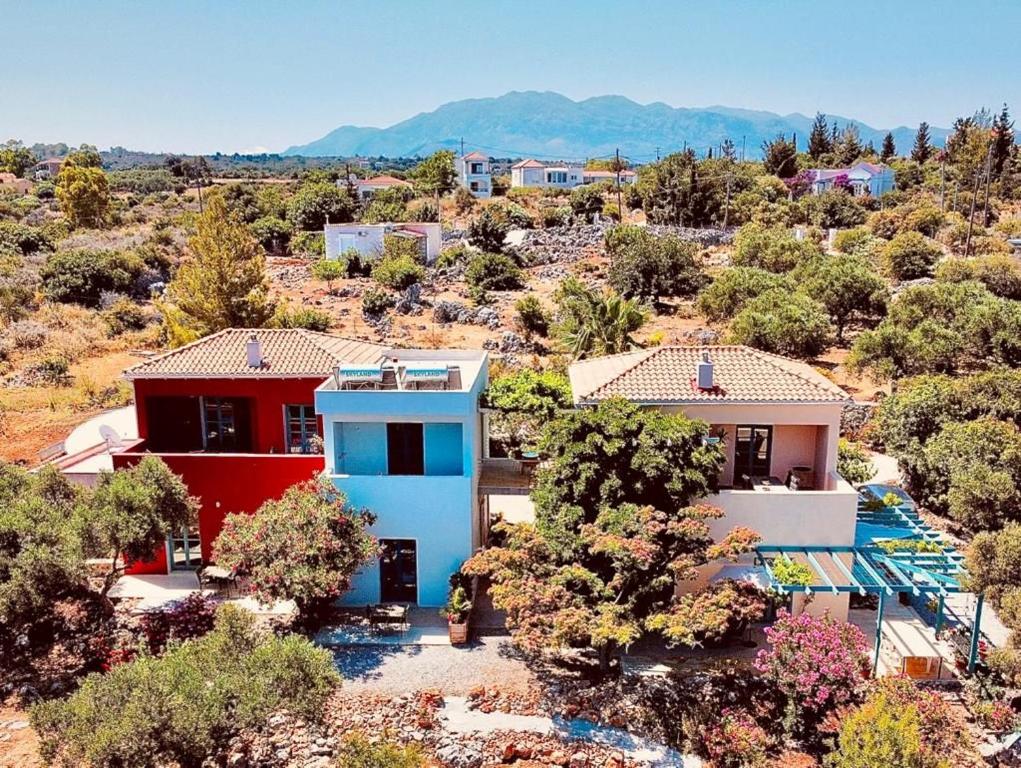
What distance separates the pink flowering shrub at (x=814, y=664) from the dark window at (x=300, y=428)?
45.7 feet

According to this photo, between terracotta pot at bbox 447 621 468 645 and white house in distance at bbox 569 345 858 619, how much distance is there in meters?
6.05

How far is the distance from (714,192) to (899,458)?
62.7 m

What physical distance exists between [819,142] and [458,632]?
136m

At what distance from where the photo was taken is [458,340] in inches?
1967

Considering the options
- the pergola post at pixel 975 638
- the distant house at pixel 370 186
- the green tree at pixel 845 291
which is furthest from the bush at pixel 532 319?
the distant house at pixel 370 186

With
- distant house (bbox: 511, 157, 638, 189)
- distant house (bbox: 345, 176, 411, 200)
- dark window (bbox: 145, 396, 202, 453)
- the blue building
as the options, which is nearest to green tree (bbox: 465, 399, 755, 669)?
the blue building

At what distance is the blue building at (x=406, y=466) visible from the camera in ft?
69.4

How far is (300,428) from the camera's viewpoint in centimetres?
2400

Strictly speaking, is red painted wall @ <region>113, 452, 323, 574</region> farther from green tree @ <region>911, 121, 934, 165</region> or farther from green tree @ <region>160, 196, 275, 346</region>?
green tree @ <region>911, 121, 934, 165</region>

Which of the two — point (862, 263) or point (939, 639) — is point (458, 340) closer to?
point (862, 263)

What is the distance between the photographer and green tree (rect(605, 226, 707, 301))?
191 ft

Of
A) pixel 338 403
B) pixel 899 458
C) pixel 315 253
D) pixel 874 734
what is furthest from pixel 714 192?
pixel 874 734

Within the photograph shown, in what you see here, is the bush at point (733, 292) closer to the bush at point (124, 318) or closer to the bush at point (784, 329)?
the bush at point (784, 329)

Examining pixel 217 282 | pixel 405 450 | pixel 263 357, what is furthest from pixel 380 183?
pixel 405 450
